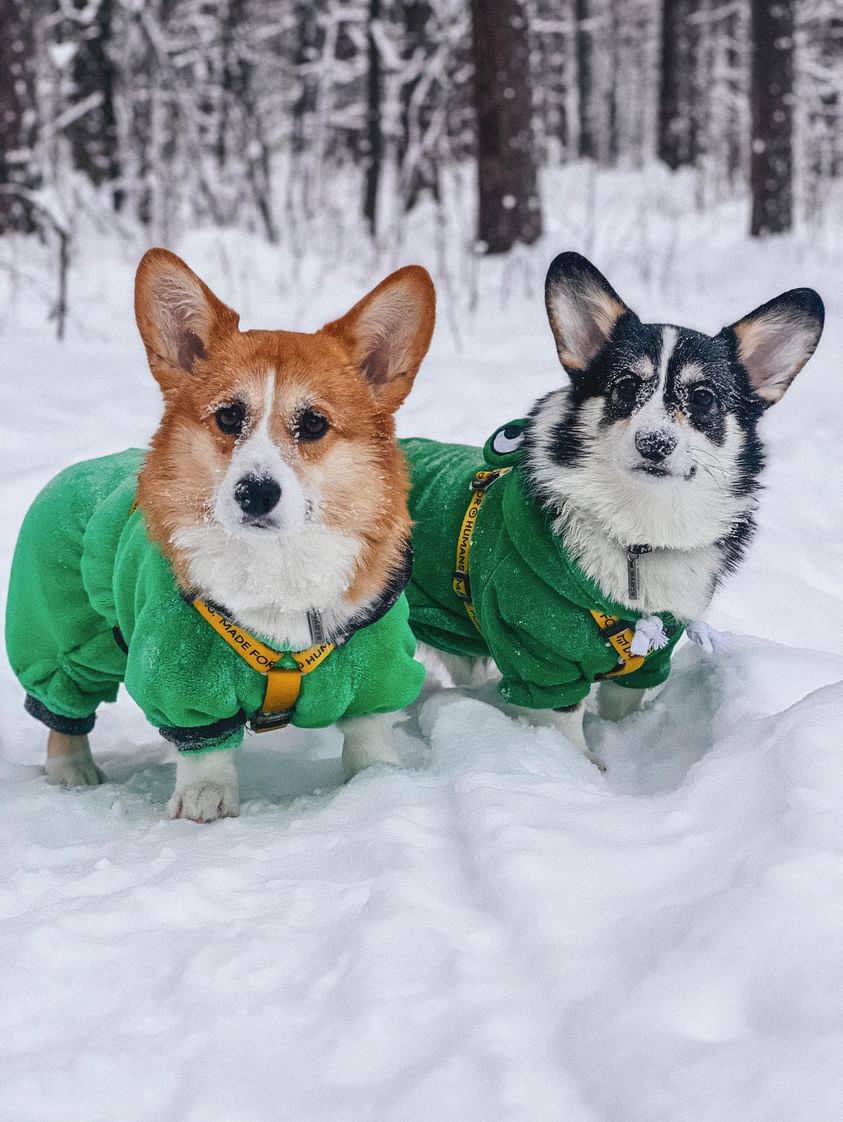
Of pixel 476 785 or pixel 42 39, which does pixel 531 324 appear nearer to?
pixel 476 785

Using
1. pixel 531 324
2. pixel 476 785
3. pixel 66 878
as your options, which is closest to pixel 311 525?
pixel 476 785

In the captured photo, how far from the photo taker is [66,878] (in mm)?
1915

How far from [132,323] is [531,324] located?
96.3 inches

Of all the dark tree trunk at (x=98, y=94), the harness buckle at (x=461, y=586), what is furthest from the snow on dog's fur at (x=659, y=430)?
the dark tree trunk at (x=98, y=94)

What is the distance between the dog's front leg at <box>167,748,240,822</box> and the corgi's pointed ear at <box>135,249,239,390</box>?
83 cm

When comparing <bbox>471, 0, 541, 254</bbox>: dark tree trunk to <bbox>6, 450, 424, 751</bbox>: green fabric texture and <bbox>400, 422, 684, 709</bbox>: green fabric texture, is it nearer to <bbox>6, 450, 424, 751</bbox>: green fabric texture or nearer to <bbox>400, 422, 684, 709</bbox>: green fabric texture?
<bbox>400, 422, 684, 709</bbox>: green fabric texture

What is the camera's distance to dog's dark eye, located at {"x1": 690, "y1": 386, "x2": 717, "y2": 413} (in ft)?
8.83

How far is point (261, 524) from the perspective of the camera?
2.13 metres

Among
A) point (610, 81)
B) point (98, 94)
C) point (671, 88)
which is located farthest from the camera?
point (610, 81)

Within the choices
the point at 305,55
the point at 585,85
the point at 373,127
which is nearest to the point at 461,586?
the point at 373,127

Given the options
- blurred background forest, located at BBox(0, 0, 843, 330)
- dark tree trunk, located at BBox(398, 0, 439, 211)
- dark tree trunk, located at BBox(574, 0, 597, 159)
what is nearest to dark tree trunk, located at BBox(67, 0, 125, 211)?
blurred background forest, located at BBox(0, 0, 843, 330)

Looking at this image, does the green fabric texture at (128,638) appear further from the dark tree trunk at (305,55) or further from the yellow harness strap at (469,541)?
the dark tree trunk at (305,55)

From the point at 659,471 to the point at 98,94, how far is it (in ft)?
40.1

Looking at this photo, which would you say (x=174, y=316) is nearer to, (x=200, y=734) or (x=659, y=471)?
(x=200, y=734)
